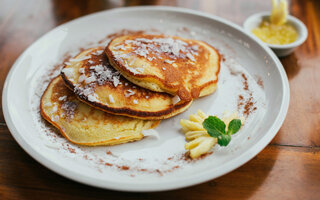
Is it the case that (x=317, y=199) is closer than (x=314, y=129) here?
Yes

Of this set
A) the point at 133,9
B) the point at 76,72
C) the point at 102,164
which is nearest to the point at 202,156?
the point at 102,164

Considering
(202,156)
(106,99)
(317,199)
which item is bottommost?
(317,199)

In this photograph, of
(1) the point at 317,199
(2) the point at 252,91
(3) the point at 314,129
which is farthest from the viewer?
(2) the point at 252,91

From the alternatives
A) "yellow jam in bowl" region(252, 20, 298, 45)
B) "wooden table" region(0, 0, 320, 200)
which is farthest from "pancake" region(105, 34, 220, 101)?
"yellow jam in bowl" region(252, 20, 298, 45)

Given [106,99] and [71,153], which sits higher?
[106,99]

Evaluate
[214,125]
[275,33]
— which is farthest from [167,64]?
[275,33]

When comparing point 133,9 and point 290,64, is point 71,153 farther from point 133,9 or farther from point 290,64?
point 290,64

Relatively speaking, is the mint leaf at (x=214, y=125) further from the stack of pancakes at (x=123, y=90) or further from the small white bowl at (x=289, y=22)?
the small white bowl at (x=289, y=22)
